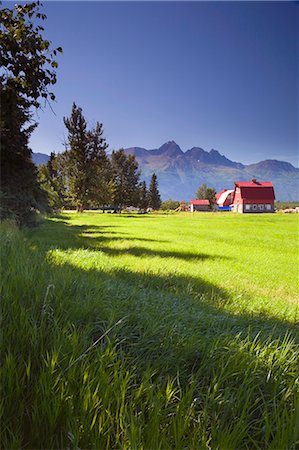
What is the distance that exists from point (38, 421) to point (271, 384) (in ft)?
4.46

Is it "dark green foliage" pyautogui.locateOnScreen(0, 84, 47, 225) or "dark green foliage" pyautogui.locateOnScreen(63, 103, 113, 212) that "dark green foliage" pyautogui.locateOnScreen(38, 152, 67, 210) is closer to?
"dark green foliage" pyautogui.locateOnScreen(63, 103, 113, 212)

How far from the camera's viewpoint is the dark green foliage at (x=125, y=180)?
70438mm

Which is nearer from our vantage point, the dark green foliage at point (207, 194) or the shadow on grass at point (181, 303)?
the shadow on grass at point (181, 303)

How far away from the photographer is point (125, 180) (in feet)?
235

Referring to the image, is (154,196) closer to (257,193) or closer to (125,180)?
(125,180)

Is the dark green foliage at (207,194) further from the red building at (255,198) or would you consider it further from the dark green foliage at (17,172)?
the dark green foliage at (17,172)

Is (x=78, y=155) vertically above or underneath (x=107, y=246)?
above

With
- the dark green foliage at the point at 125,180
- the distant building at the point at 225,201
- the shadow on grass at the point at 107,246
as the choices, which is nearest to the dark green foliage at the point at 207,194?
the distant building at the point at 225,201

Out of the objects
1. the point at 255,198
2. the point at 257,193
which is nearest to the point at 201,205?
the point at 257,193

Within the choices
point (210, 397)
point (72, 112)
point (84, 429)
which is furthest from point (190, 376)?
point (72, 112)

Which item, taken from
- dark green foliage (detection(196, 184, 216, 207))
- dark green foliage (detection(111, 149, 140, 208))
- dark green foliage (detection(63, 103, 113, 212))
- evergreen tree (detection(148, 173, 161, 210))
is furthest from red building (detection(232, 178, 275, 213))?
dark green foliage (detection(63, 103, 113, 212))

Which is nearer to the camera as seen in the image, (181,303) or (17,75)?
(181,303)

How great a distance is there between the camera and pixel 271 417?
4.94ft

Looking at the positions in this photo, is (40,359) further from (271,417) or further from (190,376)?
(271,417)
